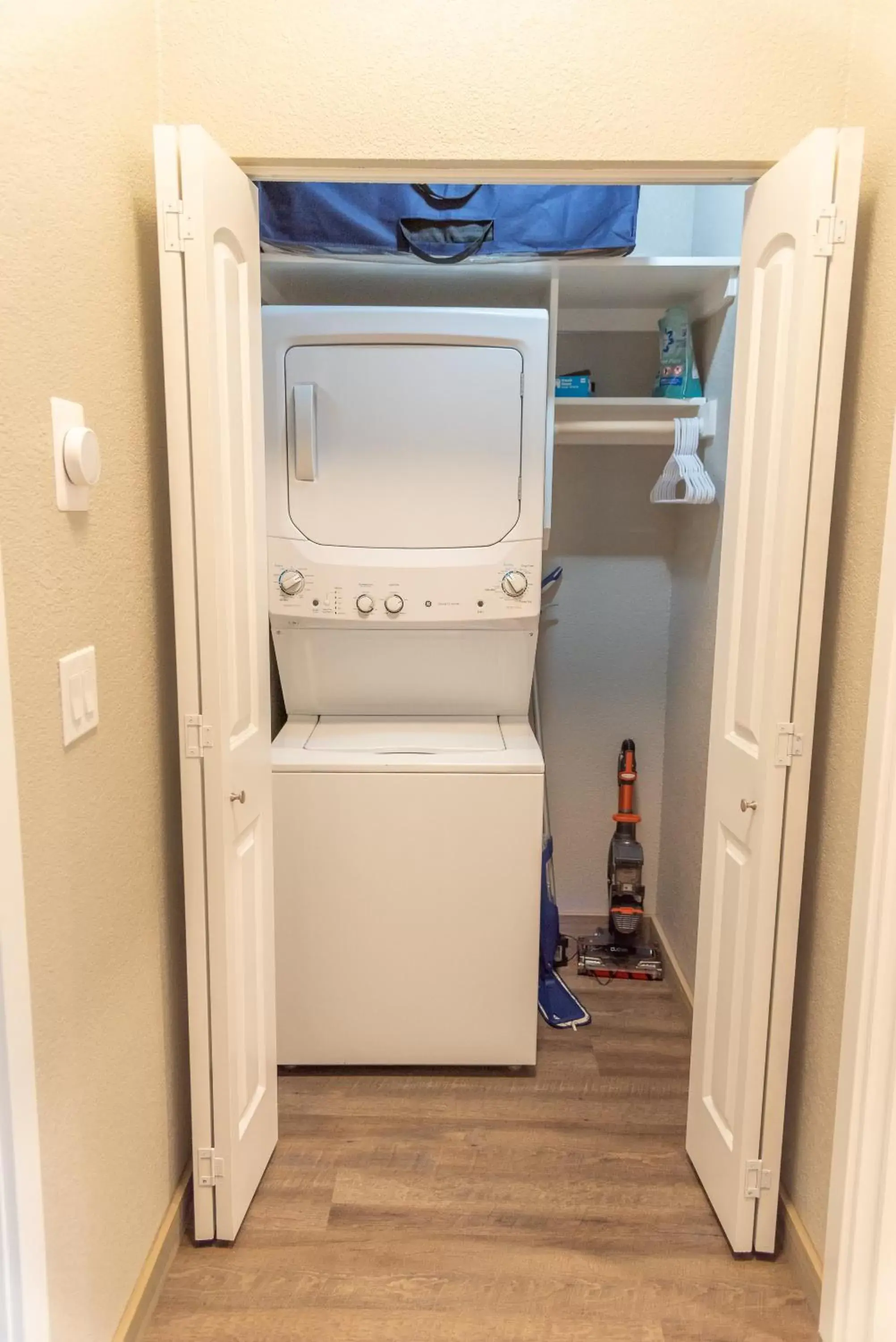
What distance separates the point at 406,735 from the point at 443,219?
1.31 meters

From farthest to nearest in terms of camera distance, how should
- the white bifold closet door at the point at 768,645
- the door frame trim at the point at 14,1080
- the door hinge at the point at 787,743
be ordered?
the door hinge at the point at 787,743
the white bifold closet door at the point at 768,645
the door frame trim at the point at 14,1080

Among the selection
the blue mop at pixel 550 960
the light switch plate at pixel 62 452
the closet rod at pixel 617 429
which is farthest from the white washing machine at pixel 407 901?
the light switch plate at pixel 62 452

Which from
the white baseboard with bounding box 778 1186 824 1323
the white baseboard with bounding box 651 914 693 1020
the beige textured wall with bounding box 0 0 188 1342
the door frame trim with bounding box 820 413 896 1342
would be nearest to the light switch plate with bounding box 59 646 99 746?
the beige textured wall with bounding box 0 0 188 1342

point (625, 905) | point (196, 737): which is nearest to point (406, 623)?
point (196, 737)

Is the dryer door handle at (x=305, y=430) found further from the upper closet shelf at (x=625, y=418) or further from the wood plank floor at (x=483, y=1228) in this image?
the wood plank floor at (x=483, y=1228)

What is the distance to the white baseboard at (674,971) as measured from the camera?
8.86 feet

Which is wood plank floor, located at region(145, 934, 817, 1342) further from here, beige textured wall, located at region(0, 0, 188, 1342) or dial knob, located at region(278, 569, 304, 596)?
dial knob, located at region(278, 569, 304, 596)

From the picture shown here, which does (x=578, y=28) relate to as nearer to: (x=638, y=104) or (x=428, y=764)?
(x=638, y=104)

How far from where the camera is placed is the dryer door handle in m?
2.34

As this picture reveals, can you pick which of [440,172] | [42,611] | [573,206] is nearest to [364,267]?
[573,206]

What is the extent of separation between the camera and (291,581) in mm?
2418

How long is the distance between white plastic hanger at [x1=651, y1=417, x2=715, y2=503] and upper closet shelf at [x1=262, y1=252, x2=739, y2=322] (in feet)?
1.09

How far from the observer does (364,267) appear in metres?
2.42

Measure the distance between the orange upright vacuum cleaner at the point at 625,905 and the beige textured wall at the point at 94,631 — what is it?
1606mm
